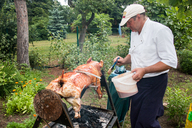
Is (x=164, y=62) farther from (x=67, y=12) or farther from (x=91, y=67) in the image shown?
(x=67, y=12)

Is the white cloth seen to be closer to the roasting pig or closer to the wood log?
the roasting pig

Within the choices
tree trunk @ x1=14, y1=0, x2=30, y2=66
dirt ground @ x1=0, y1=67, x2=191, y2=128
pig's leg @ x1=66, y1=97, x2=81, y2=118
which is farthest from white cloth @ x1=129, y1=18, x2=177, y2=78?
tree trunk @ x1=14, y1=0, x2=30, y2=66

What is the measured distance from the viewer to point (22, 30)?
503cm

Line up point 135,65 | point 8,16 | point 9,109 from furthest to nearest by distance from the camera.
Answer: point 8,16 → point 9,109 → point 135,65

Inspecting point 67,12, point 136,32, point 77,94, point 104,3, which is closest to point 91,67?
point 77,94

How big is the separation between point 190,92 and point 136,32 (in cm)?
388

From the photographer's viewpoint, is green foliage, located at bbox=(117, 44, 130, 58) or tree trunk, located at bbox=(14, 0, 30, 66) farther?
green foliage, located at bbox=(117, 44, 130, 58)

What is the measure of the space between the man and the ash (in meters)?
0.63

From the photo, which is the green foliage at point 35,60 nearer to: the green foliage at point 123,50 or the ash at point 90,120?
the green foliage at point 123,50

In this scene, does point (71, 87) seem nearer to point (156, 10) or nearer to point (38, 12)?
point (156, 10)

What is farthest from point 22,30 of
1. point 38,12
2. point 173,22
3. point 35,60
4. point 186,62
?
point 38,12

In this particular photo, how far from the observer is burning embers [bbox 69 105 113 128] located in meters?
2.44

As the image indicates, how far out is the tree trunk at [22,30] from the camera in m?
4.89

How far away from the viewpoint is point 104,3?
6520 mm
